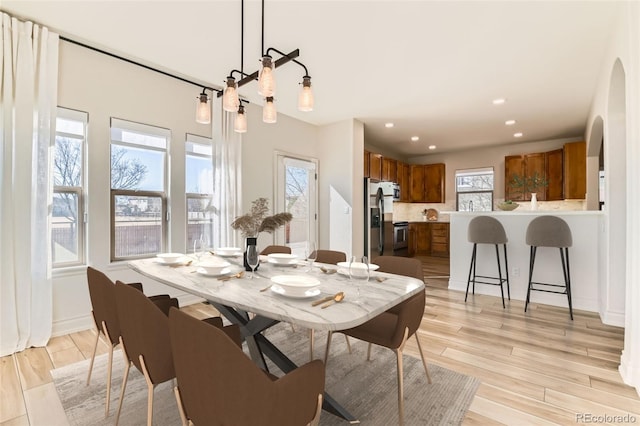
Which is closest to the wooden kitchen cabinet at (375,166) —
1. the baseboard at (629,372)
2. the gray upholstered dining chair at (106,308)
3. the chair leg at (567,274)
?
the chair leg at (567,274)

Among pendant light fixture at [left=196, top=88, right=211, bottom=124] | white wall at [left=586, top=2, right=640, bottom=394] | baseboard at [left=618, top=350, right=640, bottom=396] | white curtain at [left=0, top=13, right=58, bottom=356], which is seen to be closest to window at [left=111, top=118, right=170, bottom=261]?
white curtain at [left=0, top=13, right=58, bottom=356]

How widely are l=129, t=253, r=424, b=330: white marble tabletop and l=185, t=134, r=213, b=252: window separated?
63.2 inches

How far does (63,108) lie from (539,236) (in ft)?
16.8

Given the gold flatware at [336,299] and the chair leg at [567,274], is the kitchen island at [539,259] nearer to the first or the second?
the chair leg at [567,274]

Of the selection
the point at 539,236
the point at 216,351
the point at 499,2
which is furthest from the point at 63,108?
the point at 539,236

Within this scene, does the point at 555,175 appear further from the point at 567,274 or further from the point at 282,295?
the point at 282,295

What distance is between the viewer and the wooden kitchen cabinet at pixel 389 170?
6516mm

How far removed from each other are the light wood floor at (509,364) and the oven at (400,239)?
306 cm

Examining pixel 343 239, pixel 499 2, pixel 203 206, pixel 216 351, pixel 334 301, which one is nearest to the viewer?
pixel 216 351

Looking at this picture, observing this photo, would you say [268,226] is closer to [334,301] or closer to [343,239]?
[334,301]

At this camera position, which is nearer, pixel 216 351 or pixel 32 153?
pixel 216 351

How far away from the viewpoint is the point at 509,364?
2252 millimetres

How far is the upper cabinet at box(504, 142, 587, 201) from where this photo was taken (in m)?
5.36

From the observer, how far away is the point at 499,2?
2.22 meters
